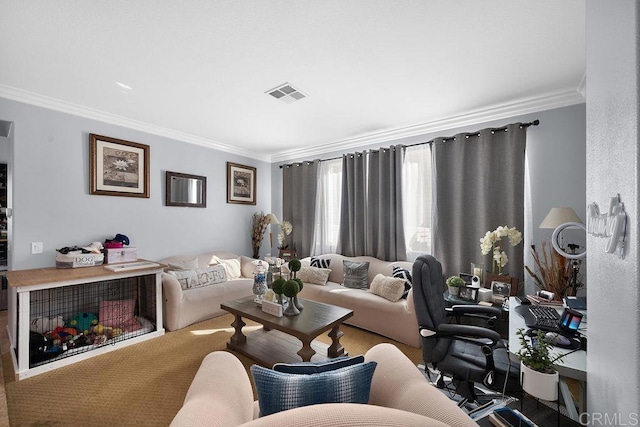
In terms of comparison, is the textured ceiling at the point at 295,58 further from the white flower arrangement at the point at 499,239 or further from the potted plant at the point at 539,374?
the potted plant at the point at 539,374

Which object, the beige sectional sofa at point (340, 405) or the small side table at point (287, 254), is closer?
the beige sectional sofa at point (340, 405)

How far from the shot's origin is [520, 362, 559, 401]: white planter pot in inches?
41.2

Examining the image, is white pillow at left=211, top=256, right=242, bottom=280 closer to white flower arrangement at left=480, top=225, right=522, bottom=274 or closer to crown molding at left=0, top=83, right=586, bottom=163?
crown molding at left=0, top=83, right=586, bottom=163

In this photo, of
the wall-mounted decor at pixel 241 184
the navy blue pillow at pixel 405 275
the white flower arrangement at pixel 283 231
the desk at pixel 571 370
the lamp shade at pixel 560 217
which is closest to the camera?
the desk at pixel 571 370

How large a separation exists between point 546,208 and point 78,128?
17.1ft

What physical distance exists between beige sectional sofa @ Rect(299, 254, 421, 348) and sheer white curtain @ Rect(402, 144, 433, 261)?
0.35 meters

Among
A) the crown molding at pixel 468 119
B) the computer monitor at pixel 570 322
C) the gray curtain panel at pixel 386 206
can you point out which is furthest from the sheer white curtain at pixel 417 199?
the computer monitor at pixel 570 322

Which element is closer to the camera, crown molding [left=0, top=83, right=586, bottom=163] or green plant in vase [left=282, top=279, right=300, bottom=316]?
green plant in vase [left=282, top=279, right=300, bottom=316]

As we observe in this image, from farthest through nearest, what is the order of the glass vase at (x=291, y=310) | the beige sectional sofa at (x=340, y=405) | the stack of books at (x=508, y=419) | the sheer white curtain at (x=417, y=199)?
the sheer white curtain at (x=417, y=199) < the glass vase at (x=291, y=310) < the stack of books at (x=508, y=419) < the beige sectional sofa at (x=340, y=405)

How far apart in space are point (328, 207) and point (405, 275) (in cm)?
182

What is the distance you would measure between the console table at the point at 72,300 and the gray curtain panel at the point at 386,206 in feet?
9.22

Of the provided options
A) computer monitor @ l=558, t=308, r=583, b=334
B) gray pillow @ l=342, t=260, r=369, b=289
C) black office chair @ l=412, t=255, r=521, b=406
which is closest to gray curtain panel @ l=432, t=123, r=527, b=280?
gray pillow @ l=342, t=260, r=369, b=289

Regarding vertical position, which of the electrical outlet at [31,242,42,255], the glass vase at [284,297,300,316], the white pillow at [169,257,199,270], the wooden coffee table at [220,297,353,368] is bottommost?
the wooden coffee table at [220,297,353,368]

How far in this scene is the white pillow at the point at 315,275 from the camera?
12.2ft
